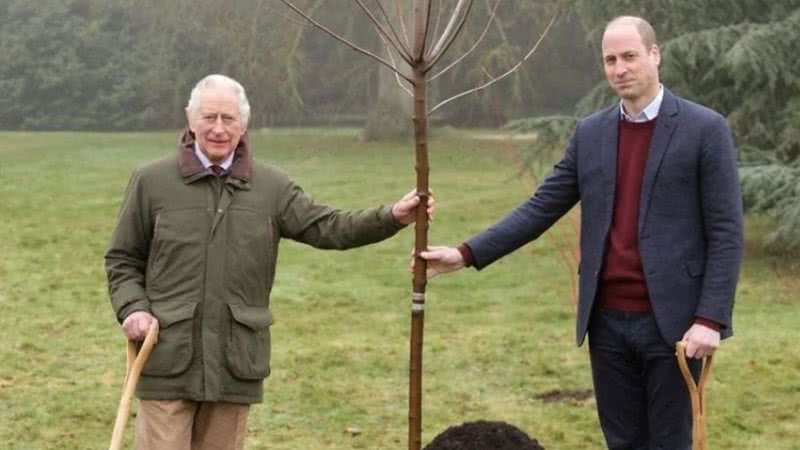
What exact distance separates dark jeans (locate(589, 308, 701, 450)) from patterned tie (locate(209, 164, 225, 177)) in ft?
3.80

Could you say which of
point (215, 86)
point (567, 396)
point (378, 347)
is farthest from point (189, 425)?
point (378, 347)

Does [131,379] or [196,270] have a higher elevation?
[196,270]

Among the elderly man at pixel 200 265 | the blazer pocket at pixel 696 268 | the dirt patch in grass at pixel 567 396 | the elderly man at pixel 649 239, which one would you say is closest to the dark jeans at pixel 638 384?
the elderly man at pixel 649 239

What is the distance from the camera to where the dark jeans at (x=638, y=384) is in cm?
434

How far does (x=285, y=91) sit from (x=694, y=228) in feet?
84.0

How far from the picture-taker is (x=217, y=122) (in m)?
4.39

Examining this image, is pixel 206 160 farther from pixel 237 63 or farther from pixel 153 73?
pixel 153 73

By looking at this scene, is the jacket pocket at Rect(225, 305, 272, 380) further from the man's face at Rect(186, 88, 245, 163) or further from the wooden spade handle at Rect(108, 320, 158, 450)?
the man's face at Rect(186, 88, 245, 163)

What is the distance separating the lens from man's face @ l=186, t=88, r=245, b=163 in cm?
436

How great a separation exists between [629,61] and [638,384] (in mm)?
960

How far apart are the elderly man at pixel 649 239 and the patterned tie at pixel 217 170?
0.64m

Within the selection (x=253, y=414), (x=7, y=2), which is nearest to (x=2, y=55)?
(x=7, y=2)

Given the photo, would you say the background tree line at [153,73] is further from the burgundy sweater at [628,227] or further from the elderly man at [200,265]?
the burgundy sweater at [628,227]

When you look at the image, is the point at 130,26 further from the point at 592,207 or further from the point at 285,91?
the point at 592,207
